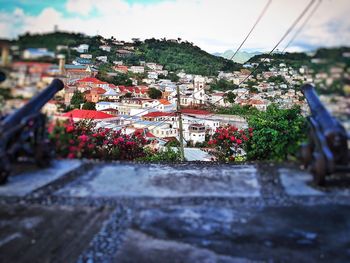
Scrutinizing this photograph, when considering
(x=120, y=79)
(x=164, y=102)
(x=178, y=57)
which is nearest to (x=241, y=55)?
(x=178, y=57)

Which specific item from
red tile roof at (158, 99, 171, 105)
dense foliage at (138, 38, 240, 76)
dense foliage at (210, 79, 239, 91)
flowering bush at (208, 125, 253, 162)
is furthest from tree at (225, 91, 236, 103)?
flowering bush at (208, 125, 253, 162)

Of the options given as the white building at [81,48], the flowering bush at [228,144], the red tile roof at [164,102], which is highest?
the white building at [81,48]

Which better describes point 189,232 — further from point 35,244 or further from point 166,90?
point 166,90

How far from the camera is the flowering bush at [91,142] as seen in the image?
4469 mm

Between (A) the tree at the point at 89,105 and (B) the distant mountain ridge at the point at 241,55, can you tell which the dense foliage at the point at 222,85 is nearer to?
(B) the distant mountain ridge at the point at 241,55

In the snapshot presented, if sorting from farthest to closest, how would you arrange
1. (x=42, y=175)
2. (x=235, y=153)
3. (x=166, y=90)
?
(x=166, y=90)
(x=235, y=153)
(x=42, y=175)

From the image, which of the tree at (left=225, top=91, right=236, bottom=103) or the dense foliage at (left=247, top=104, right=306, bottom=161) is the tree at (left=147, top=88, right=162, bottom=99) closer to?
the tree at (left=225, top=91, right=236, bottom=103)

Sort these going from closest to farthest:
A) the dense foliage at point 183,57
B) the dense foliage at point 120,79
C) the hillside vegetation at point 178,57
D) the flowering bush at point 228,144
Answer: the flowering bush at point 228,144
the dense foliage at point 120,79
the hillside vegetation at point 178,57
the dense foliage at point 183,57

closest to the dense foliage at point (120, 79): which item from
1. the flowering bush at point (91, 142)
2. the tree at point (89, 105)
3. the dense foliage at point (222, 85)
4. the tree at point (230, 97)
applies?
the tree at point (89, 105)

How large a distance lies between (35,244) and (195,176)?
2.13m

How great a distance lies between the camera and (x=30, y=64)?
393cm

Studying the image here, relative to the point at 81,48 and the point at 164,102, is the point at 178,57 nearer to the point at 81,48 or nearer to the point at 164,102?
the point at 164,102

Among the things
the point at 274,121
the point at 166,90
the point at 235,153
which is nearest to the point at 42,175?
the point at 274,121

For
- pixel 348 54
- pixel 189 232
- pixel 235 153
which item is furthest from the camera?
pixel 235 153
